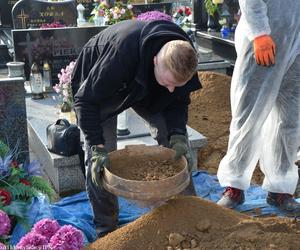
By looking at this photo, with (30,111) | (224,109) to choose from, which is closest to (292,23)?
(224,109)

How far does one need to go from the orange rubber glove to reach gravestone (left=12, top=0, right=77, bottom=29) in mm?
5310

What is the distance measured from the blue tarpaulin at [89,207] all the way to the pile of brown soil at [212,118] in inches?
12.7

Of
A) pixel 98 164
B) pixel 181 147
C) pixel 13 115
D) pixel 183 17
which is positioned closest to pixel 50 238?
pixel 98 164

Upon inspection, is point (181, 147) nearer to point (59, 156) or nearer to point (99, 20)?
point (59, 156)

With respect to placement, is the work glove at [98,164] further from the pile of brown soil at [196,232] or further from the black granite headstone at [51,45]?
the black granite headstone at [51,45]

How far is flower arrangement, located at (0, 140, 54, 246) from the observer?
261 centimetres

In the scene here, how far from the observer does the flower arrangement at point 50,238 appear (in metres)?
2.05

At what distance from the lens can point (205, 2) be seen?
27.9 feet

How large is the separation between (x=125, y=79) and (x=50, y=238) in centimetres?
86

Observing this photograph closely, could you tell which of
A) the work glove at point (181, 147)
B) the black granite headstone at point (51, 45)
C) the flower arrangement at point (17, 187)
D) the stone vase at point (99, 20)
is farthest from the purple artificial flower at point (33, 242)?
the stone vase at point (99, 20)

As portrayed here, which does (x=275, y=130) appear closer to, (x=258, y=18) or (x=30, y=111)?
(x=258, y=18)

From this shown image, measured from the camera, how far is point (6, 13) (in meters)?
10.3

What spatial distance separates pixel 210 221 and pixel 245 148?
1054 millimetres

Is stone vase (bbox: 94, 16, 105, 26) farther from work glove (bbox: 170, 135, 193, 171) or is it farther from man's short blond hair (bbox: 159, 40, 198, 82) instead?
man's short blond hair (bbox: 159, 40, 198, 82)
